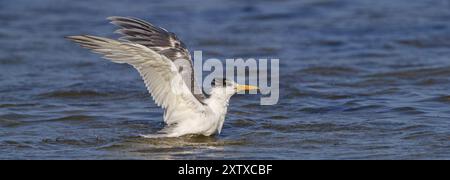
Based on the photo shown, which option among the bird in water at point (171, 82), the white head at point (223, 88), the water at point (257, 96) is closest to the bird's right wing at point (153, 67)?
the bird in water at point (171, 82)

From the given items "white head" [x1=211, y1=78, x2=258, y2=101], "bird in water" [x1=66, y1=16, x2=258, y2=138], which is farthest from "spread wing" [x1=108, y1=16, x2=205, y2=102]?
"white head" [x1=211, y1=78, x2=258, y2=101]

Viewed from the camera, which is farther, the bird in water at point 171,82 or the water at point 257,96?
the water at point 257,96

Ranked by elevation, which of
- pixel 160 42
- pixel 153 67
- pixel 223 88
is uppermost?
pixel 160 42

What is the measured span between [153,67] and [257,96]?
2.72 m

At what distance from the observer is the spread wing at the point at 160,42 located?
27.2 ft

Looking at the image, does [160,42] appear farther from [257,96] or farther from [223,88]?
[257,96]

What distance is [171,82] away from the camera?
7957mm

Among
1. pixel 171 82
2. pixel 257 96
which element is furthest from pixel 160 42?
pixel 257 96

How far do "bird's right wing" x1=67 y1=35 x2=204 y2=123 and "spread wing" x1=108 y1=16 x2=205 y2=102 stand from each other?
8.7 inches

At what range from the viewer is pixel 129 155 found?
7.80 m

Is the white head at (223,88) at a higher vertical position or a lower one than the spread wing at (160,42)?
lower

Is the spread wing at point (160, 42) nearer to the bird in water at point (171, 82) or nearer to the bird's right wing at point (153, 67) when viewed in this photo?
the bird in water at point (171, 82)
